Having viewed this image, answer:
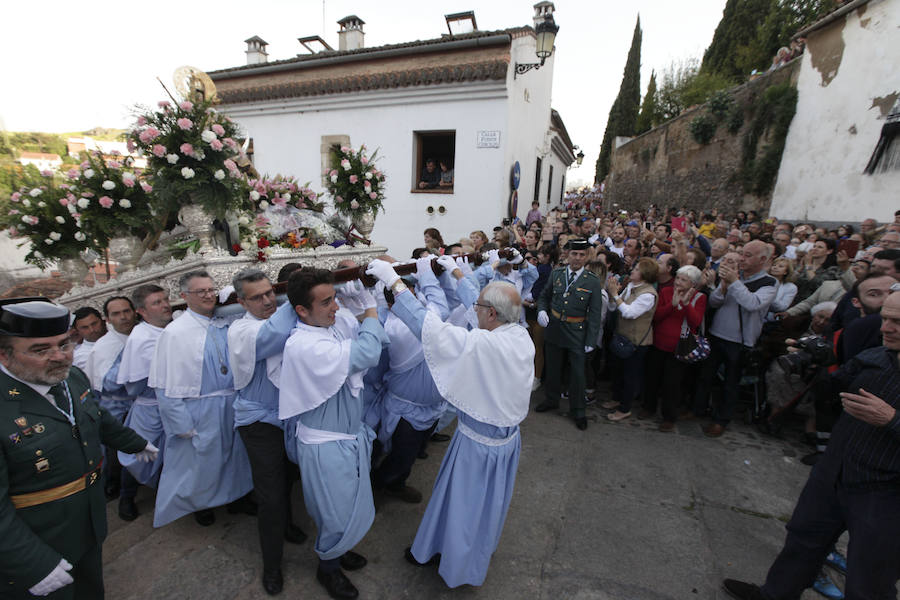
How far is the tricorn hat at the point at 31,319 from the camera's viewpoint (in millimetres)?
1583

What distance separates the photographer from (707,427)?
446 centimetres

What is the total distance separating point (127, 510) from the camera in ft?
10.3

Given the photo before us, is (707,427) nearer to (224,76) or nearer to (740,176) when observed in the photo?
(740,176)

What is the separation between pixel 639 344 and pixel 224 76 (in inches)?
527

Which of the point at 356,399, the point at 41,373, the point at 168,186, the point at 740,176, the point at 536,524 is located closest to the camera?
the point at 41,373

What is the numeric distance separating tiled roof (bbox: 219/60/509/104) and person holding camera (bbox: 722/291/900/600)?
325 inches

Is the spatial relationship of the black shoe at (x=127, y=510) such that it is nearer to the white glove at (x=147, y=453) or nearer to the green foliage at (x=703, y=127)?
the white glove at (x=147, y=453)

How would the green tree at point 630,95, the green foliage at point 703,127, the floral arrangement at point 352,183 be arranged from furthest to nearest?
1. the green tree at point 630,95
2. the green foliage at point 703,127
3. the floral arrangement at point 352,183

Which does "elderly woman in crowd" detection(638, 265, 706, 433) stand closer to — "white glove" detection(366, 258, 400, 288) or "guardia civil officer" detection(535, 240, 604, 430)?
"guardia civil officer" detection(535, 240, 604, 430)

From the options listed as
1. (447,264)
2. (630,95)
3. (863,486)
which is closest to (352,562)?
(447,264)

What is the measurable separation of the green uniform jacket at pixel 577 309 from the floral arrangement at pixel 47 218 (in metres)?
5.16

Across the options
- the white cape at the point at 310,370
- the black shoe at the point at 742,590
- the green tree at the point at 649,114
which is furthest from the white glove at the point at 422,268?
the green tree at the point at 649,114

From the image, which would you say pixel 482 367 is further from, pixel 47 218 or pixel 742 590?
pixel 47 218

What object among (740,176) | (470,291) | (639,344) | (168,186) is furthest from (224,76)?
(740,176)
